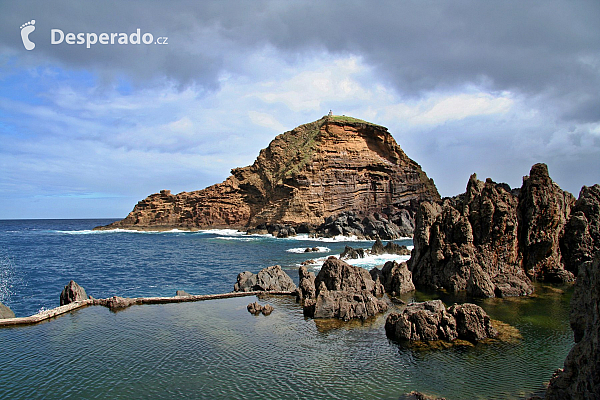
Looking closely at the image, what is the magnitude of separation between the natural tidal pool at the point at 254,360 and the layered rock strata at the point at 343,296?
97 centimetres

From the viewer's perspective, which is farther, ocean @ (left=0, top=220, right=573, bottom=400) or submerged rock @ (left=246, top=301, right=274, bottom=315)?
submerged rock @ (left=246, top=301, right=274, bottom=315)

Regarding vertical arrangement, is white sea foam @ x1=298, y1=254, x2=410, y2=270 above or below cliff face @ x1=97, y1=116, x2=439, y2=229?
below

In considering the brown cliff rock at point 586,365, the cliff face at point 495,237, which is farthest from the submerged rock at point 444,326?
the cliff face at point 495,237

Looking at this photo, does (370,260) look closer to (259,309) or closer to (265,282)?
(265,282)

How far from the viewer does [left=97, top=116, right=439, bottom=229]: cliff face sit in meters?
104

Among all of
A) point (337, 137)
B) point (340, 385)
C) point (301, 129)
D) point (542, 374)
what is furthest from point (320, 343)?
point (301, 129)

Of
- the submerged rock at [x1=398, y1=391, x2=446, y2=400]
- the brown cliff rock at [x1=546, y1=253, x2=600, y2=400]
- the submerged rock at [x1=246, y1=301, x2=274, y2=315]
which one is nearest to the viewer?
the brown cliff rock at [x1=546, y1=253, x2=600, y2=400]

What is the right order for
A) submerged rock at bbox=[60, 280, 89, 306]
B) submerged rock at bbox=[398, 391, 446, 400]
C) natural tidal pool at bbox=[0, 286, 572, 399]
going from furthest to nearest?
submerged rock at bbox=[60, 280, 89, 306] < natural tidal pool at bbox=[0, 286, 572, 399] < submerged rock at bbox=[398, 391, 446, 400]

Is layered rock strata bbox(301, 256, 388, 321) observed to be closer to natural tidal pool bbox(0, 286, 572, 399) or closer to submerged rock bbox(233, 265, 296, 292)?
natural tidal pool bbox(0, 286, 572, 399)

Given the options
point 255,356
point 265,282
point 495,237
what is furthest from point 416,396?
point 495,237

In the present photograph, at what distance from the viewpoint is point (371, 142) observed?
112750 mm

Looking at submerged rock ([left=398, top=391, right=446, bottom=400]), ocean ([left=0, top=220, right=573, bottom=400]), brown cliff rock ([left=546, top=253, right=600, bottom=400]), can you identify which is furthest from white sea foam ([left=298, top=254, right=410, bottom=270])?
brown cliff rock ([left=546, top=253, right=600, bottom=400])

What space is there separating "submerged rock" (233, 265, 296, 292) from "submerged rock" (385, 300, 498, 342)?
12.2 meters

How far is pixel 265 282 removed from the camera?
28.8 meters
